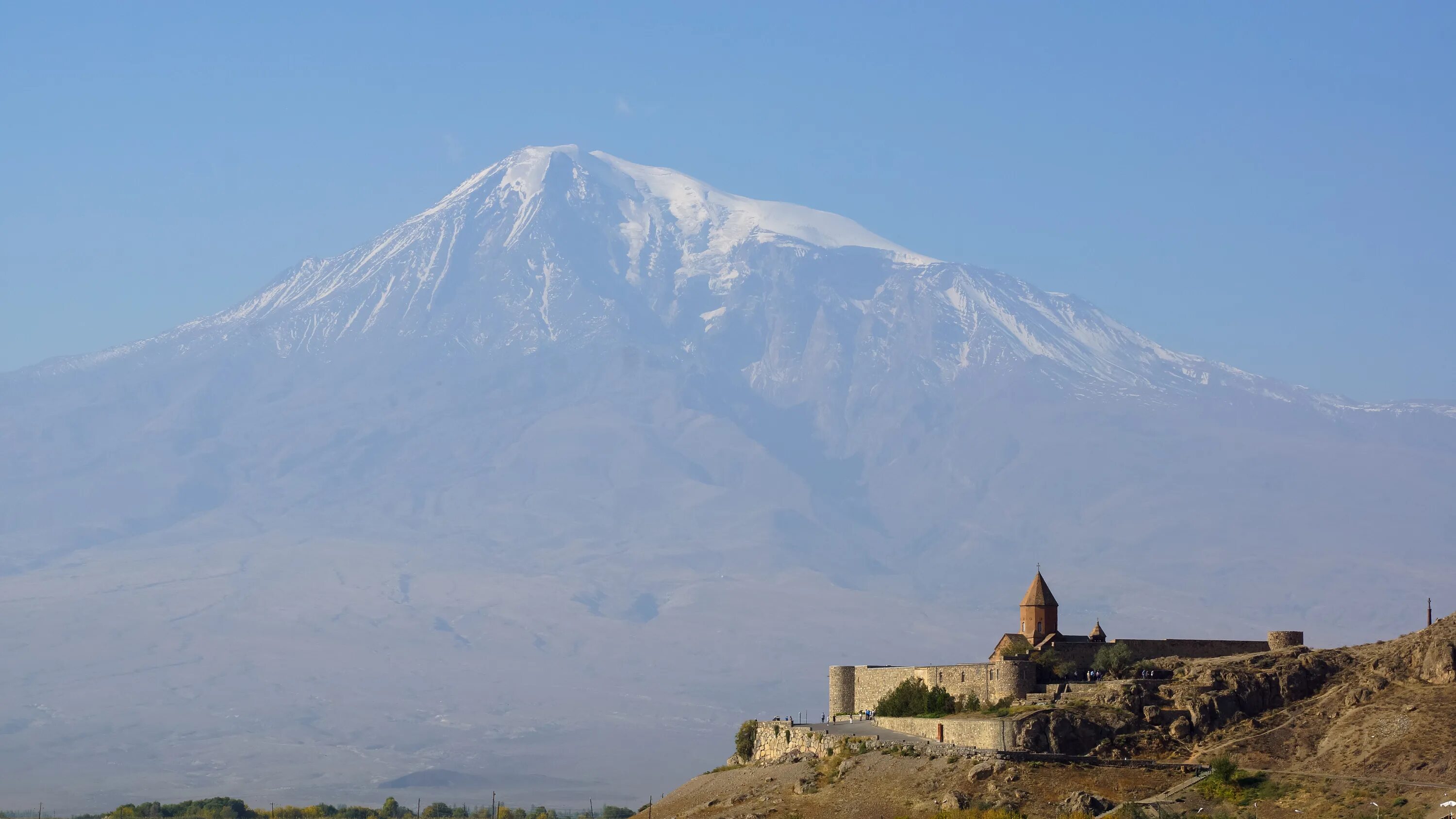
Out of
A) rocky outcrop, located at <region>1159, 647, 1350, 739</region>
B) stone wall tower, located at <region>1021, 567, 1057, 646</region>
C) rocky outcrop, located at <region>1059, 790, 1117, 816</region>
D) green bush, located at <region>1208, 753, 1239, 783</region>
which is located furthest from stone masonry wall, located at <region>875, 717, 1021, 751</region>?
stone wall tower, located at <region>1021, 567, 1057, 646</region>

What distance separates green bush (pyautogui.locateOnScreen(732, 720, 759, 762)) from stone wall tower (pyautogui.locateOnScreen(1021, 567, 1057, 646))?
10.2m

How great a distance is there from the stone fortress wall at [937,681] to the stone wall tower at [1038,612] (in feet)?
15.7

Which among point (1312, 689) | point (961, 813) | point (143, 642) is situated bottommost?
point (961, 813)

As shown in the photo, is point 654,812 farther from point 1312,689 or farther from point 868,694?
point 1312,689

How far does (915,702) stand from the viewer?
6031 cm

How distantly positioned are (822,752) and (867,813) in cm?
764

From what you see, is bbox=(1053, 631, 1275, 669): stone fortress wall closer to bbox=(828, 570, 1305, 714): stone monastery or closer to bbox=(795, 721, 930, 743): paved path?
bbox=(828, 570, 1305, 714): stone monastery

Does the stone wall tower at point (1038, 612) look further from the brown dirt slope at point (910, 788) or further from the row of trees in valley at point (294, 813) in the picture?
the row of trees in valley at point (294, 813)

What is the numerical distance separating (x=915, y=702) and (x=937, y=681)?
1011 mm

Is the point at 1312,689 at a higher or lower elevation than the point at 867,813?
higher

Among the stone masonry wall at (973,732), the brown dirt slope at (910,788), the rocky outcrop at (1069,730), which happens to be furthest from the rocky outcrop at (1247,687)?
A: the stone masonry wall at (973,732)

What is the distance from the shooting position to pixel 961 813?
4778cm

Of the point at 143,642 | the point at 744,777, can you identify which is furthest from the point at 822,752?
the point at 143,642

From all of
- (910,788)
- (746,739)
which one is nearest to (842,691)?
(746,739)
